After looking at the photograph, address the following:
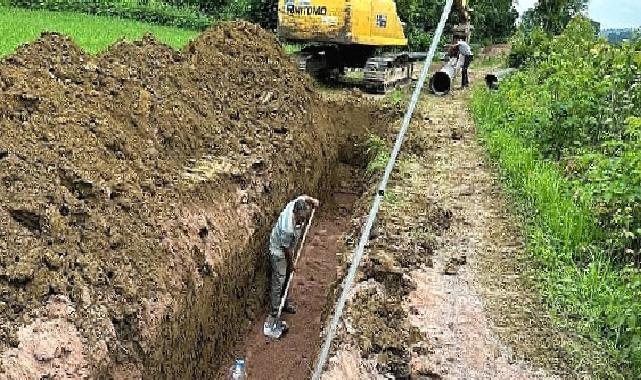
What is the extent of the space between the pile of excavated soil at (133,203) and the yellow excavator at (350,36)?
4.94m

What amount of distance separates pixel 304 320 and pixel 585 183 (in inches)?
140

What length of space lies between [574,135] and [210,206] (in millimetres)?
5266

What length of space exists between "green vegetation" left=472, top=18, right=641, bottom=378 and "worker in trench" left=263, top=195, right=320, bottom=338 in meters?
2.33

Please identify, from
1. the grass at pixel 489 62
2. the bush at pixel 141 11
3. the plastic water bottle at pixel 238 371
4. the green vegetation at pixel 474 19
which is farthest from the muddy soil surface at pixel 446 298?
the bush at pixel 141 11

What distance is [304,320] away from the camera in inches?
315

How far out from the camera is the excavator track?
1627 cm

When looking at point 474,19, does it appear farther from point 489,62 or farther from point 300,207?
point 300,207

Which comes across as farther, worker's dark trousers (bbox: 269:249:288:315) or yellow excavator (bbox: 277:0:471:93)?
yellow excavator (bbox: 277:0:471:93)

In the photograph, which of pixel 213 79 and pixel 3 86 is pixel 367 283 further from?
pixel 213 79

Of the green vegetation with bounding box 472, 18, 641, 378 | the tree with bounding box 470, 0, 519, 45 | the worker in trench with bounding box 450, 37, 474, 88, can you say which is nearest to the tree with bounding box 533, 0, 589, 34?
the tree with bounding box 470, 0, 519, 45

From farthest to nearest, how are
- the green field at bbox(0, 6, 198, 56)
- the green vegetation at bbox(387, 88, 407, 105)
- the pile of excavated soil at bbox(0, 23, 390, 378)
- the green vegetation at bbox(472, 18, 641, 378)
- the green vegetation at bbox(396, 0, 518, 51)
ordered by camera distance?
the green vegetation at bbox(396, 0, 518, 51) < the green vegetation at bbox(387, 88, 407, 105) < the green field at bbox(0, 6, 198, 56) < the green vegetation at bbox(472, 18, 641, 378) < the pile of excavated soil at bbox(0, 23, 390, 378)

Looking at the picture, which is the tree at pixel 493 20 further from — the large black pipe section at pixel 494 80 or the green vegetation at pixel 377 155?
the green vegetation at pixel 377 155

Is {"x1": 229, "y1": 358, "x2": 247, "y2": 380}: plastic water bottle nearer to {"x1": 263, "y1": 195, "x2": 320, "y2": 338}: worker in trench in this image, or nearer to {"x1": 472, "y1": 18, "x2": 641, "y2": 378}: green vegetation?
{"x1": 263, "y1": 195, "x2": 320, "y2": 338}: worker in trench

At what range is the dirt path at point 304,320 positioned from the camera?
709 centimetres
